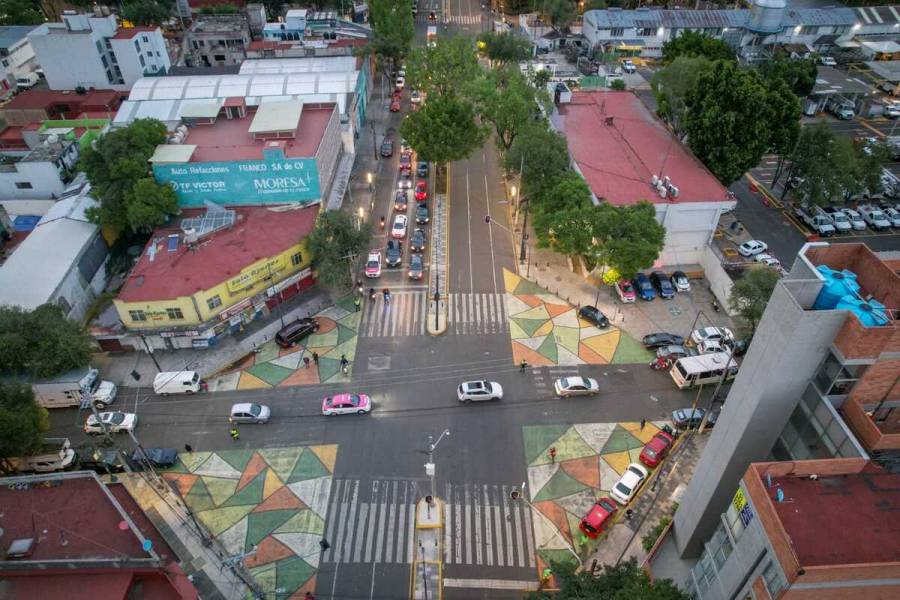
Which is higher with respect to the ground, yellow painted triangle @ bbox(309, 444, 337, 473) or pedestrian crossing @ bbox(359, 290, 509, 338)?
pedestrian crossing @ bbox(359, 290, 509, 338)

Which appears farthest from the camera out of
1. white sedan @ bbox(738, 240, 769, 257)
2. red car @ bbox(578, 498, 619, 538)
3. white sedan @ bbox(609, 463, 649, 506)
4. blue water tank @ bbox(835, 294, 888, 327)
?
white sedan @ bbox(738, 240, 769, 257)

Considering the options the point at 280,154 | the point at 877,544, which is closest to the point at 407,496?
the point at 877,544

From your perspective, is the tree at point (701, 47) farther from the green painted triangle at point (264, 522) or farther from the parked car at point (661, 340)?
the green painted triangle at point (264, 522)

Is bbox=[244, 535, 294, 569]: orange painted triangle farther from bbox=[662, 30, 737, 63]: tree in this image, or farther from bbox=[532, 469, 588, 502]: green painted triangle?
bbox=[662, 30, 737, 63]: tree

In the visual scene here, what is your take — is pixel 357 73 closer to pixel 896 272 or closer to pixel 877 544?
pixel 896 272

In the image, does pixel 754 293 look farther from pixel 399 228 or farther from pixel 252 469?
pixel 252 469

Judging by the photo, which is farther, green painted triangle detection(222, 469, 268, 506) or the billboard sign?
the billboard sign

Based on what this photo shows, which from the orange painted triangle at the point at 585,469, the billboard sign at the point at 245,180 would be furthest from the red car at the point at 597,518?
the billboard sign at the point at 245,180

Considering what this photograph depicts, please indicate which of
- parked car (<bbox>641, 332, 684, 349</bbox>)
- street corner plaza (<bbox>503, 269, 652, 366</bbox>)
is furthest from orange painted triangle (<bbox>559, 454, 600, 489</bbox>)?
parked car (<bbox>641, 332, 684, 349</bbox>)
